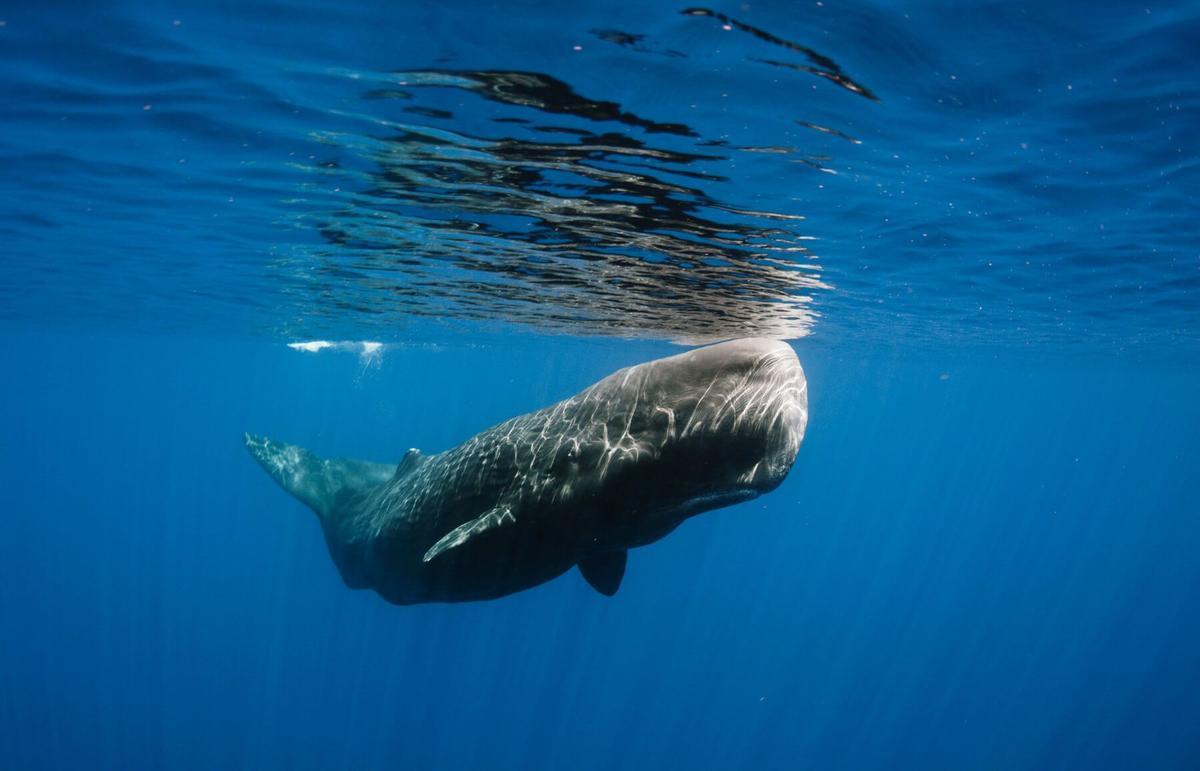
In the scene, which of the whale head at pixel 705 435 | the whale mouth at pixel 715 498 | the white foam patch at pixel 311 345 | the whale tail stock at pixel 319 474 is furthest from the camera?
the white foam patch at pixel 311 345

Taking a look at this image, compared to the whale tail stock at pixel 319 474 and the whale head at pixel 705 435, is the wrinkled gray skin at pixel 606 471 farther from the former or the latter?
the whale tail stock at pixel 319 474

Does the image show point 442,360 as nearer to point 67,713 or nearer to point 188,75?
point 67,713

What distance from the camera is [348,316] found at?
3017cm

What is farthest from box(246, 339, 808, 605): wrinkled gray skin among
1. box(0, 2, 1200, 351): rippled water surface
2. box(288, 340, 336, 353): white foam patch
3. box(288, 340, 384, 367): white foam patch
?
box(288, 340, 336, 353): white foam patch

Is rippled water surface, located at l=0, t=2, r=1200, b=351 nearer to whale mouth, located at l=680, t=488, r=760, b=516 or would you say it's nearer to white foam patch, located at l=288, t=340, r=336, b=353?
whale mouth, located at l=680, t=488, r=760, b=516

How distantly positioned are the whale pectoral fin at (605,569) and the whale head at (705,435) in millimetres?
990

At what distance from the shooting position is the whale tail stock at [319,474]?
36.9ft

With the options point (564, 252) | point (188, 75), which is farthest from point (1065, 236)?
point (188, 75)

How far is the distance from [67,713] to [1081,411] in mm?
113586

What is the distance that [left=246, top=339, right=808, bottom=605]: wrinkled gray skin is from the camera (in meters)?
4.99

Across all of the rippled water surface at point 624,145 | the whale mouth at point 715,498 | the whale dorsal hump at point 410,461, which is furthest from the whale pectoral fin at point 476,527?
the rippled water surface at point 624,145

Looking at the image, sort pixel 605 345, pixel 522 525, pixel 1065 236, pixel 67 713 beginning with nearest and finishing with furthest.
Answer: pixel 522 525
pixel 1065 236
pixel 605 345
pixel 67 713

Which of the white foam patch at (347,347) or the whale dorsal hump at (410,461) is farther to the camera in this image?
the white foam patch at (347,347)

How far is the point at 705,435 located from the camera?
4.93m
